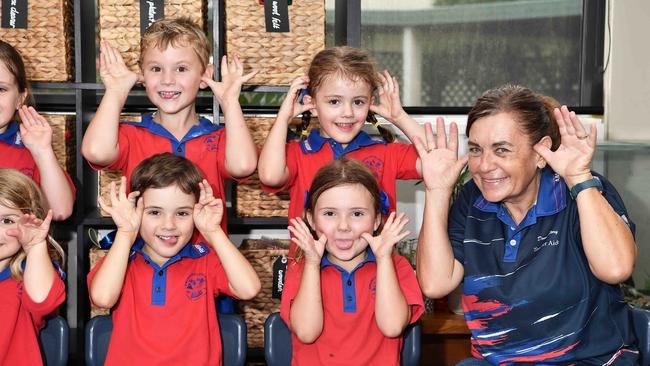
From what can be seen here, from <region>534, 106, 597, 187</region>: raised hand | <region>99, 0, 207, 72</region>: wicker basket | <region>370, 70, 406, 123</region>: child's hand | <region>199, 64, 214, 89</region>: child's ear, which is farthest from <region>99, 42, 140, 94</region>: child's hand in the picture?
<region>534, 106, 597, 187</region>: raised hand

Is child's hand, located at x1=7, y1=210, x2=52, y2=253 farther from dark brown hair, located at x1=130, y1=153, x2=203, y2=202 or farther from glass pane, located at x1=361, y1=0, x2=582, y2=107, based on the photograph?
glass pane, located at x1=361, y1=0, x2=582, y2=107

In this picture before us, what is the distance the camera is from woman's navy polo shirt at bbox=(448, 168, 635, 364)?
1874mm

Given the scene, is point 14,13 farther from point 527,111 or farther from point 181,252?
point 527,111

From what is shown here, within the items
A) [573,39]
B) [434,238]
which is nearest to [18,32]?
[434,238]

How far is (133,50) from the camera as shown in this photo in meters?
2.93

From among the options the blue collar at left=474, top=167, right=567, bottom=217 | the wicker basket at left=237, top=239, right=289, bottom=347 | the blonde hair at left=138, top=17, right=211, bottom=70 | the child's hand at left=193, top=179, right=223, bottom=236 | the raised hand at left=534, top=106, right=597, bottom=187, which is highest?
the blonde hair at left=138, top=17, right=211, bottom=70

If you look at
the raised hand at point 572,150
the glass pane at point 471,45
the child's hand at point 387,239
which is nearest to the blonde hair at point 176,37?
the child's hand at point 387,239

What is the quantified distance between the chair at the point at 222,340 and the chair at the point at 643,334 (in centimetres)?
100

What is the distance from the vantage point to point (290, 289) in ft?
6.94

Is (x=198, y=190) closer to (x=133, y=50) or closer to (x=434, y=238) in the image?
(x=434, y=238)

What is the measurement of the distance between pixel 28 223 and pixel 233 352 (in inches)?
24.8

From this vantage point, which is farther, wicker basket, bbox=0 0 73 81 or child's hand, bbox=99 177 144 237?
wicker basket, bbox=0 0 73 81

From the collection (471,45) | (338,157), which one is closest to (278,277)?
(338,157)

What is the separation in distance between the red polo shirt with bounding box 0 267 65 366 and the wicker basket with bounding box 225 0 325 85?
123 centimetres
